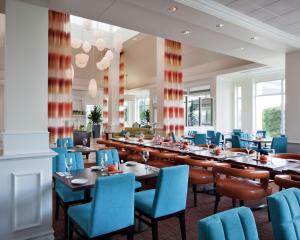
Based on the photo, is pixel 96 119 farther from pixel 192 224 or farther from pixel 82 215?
pixel 82 215

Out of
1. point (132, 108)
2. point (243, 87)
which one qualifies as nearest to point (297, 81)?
point (243, 87)

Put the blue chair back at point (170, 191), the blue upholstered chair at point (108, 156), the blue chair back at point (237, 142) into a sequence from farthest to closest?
the blue chair back at point (237, 142), the blue upholstered chair at point (108, 156), the blue chair back at point (170, 191)

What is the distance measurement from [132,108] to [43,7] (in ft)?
47.6

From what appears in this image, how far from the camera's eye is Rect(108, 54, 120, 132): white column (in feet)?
31.9

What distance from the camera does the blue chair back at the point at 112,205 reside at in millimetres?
1938

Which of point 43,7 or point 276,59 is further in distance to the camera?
point 276,59

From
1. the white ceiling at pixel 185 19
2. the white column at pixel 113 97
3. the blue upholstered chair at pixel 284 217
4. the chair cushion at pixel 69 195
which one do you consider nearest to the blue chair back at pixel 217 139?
the white ceiling at pixel 185 19

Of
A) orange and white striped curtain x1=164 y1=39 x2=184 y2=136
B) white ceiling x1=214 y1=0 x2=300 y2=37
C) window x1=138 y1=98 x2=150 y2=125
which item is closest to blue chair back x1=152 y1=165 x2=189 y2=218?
white ceiling x1=214 y1=0 x2=300 y2=37

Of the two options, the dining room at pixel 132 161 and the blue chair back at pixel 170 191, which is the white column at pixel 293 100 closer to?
the dining room at pixel 132 161

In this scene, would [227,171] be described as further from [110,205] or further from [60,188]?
[60,188]

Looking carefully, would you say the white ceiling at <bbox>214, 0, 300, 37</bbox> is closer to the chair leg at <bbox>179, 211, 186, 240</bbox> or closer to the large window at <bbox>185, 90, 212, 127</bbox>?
the chair leg at <bbox>179, 211, 186, 240</bbox>

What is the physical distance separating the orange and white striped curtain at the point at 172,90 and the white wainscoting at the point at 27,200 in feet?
17.8

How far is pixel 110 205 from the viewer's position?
6.60ft

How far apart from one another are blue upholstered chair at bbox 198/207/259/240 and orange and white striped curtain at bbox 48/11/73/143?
17.2 feet
